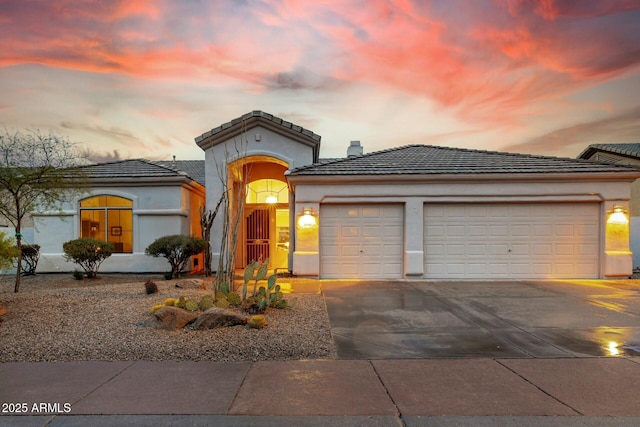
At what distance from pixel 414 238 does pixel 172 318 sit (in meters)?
7.98

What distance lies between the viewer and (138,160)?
1569 centimetres

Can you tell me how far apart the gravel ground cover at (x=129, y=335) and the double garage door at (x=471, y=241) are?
14.4 ft

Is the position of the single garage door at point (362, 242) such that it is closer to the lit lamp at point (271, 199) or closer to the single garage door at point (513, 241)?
the single garage door at point (513, 241)

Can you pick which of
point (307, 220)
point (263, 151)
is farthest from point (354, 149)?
point (307, 220)

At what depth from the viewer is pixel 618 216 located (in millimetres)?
11602

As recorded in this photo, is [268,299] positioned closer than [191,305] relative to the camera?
No

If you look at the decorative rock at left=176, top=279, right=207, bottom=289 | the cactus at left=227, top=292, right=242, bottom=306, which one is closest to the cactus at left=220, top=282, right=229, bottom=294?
the cactus at left=227, top=292, right=242, bottom=306

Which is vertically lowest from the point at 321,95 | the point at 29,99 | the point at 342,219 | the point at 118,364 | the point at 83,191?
the point at 118,364

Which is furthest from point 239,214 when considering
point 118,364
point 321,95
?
point 321,95

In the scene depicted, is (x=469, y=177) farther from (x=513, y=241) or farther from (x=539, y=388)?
(x=539, y=388)

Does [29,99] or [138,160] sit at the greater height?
[29,99]

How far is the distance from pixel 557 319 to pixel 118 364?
7.24m

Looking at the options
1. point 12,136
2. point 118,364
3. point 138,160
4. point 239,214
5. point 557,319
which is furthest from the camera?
point 138,160

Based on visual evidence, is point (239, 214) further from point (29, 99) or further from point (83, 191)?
point (29, 99)
